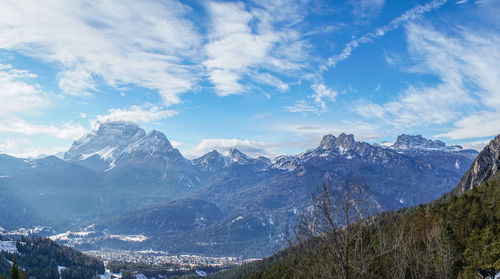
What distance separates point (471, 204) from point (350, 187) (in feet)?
289

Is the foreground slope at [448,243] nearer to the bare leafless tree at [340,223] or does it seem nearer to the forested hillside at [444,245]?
the forested hillside at [444,245]

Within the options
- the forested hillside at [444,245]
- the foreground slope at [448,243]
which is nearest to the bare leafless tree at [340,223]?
the forested hillside at [444,245]

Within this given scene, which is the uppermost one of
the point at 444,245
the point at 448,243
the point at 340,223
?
the point at 340,223

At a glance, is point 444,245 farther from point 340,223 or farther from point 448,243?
point 340,223

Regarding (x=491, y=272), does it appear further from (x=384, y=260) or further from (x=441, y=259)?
(x=384, y=260)

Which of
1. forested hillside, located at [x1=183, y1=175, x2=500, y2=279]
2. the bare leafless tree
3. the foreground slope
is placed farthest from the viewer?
the foreground slope

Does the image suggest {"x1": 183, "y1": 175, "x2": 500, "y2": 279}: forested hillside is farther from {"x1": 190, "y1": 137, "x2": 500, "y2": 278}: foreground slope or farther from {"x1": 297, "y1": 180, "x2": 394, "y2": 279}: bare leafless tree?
{"x1": 297, "y1": 180, "x2": 394, "y2": 279}: bare leafless tree

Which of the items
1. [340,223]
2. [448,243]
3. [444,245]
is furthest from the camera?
[448,243]

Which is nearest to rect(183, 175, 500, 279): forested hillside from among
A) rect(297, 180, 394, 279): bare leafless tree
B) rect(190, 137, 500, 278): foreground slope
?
rect(190, 137, 500, 278): foreground slope

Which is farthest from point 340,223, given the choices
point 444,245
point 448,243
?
point 448,243

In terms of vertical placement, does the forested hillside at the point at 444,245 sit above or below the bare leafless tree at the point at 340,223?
below

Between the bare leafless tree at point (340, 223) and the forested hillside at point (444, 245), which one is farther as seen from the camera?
the forested hillside at point (444, 245)

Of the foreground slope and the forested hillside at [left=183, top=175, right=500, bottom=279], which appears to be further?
the foreground slope

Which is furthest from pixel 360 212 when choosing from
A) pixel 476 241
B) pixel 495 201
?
pixel 495 201
